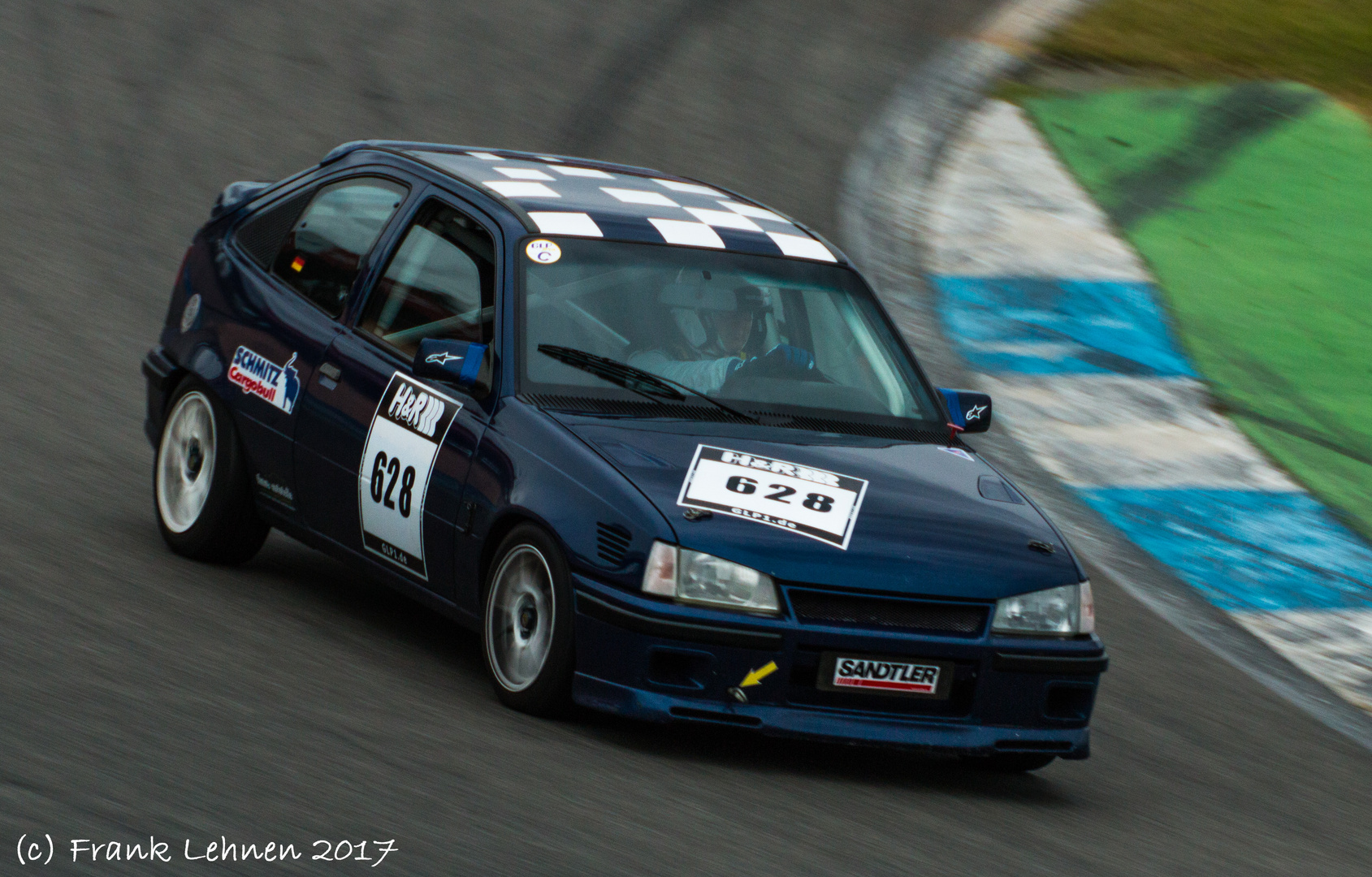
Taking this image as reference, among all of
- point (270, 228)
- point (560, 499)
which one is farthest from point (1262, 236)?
point (560, 499)

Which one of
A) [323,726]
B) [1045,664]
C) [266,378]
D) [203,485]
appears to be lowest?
[323,726]

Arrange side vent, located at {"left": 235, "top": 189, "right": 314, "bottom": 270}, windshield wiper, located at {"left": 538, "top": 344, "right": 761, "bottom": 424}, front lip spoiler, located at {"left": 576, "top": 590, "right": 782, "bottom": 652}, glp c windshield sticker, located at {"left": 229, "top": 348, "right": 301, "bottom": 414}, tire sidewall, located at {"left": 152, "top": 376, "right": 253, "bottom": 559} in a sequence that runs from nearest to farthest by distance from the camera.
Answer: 1. front lip spoiler, located at {"left": 576, "top": 590, "right": 782, "bottom": 652}
2. windshield wiper, located at {"left": 538, "top": 344, "right": 761, "bottom": 424}
3. glp c windshield sticker, located at {"left": 229, "top": 348, "right": 301, "bottom": 414}
4. tire sidewall, located at {"left": 152, "top": 376, "right": 253, "bottom": 559}
5. side vent, located at {"left": 235, "top": 189, "right": 314, "bottom": 270}

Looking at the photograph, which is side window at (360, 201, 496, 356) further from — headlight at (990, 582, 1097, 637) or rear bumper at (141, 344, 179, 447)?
headlight at (990, 582, 1097, 637)

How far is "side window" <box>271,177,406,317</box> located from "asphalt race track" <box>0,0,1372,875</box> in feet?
3.68

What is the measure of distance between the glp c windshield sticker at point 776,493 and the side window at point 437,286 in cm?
101

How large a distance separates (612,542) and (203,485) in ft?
8.19

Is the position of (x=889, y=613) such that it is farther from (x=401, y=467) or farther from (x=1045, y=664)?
(x=401, y=467)

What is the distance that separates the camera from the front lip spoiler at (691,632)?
561cm

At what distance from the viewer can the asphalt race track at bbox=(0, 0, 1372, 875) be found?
4801mm

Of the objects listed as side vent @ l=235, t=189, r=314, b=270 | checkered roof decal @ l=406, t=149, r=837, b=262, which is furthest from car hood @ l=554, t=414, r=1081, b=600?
side vent @ l=235, t=189, r=314, b=270

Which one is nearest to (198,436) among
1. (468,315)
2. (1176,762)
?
(468,315)

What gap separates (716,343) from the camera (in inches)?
262

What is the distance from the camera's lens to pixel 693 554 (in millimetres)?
5656

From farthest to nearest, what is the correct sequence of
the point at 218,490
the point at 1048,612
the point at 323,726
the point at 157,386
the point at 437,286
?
the point at 157,386 < the point at 218,490 < the point at 437,286 < the point at 1048,612 < the point at 323,726
